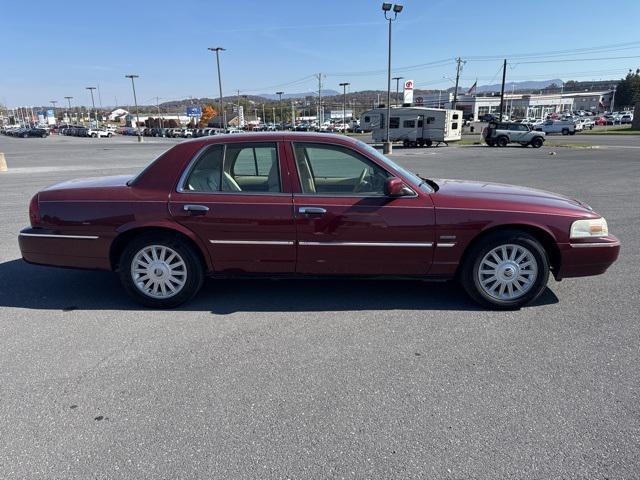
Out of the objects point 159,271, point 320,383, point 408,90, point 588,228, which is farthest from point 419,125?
point 320,383

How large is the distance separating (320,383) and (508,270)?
2137 mm

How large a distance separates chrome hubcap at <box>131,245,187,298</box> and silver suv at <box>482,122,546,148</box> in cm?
3232

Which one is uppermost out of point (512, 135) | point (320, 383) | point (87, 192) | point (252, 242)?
point (87, 192)

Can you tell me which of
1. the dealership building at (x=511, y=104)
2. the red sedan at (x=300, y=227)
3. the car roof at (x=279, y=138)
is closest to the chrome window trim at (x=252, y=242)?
the red sedan at (x=300, y=227)

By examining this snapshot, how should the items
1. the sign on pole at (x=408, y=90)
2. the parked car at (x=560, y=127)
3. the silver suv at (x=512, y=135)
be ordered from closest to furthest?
the silver suv at (x=512, y=135) → the parked car at (x=560, y=127) → the sign on pole at (x=408, y=90)

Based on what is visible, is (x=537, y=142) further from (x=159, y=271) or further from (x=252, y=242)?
(x=159, y=271)

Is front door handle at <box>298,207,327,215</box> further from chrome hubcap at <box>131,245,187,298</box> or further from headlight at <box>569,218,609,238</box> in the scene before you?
headlight at <box>569,218,609,238</box>

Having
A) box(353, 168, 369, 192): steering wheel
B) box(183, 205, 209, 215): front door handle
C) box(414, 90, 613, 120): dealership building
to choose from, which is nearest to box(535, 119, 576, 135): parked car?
box(353, 168, 369, 192): steering wheel

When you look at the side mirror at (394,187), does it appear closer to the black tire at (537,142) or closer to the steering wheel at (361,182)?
the steering wheel at (361,182)

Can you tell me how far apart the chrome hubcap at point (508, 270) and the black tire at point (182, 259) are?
2.62m

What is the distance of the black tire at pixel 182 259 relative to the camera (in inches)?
165

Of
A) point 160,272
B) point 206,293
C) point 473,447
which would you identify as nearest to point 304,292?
point 206,293

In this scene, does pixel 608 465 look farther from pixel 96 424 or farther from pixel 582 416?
pixel 96 424

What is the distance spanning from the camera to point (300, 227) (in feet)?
13.3
